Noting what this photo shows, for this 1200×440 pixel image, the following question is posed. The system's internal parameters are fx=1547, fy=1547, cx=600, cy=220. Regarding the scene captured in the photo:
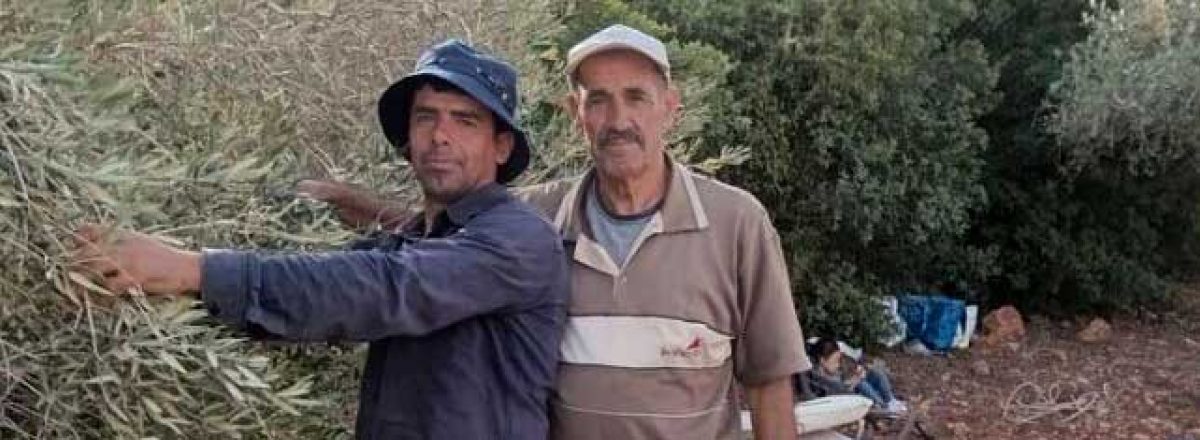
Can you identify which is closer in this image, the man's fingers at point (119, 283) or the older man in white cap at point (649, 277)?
the man's fingers at point (119, 283)

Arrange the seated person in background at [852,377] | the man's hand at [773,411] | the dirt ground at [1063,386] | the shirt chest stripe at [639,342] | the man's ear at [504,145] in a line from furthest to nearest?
1. the dirt ground at [1063,386]
2. the seated person in background at [852,377]
3. the man's hand at [773,411]
4. the shirt chest stripe at [639,342]
5. the man's ear at [504,145]

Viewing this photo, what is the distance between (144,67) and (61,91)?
79 cm

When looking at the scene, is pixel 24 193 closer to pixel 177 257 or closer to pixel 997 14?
pixel 177 257

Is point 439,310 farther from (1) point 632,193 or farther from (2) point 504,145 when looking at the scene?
(1) point 632,193

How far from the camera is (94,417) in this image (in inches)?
73.4

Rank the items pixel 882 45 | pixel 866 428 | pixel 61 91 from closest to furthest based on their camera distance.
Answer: pixel 61 91 → pixel 866 428 → pixel 882 45

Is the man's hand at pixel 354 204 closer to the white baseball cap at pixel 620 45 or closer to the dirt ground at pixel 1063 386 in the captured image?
the white baseball cap at pixel 620 45

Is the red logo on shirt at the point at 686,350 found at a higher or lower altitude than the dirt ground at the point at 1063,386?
higher

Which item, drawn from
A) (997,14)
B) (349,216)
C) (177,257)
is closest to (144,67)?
(349,216)

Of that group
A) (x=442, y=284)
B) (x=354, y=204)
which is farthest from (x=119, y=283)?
(x=354, y=204)

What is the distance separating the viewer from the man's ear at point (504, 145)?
8.43 feet

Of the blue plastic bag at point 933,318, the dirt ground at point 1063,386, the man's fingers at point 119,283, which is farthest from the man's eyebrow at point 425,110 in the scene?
the blue plastic bag at point 933,318

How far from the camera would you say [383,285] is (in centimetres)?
216

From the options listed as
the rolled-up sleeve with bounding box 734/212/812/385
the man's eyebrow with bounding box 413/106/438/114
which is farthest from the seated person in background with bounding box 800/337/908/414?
the man's eyebrow with bounding box 413/106/438/114
